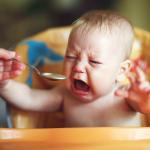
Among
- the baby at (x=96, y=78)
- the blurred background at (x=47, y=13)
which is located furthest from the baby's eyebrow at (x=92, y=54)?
the blurred background at (x=47, y=13)

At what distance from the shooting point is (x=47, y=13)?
216 centimetres

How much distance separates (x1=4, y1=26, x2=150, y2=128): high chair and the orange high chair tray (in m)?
0.24

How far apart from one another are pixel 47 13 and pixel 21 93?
4.54 ft

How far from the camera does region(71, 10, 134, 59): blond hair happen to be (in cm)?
76

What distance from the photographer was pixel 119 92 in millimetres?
733

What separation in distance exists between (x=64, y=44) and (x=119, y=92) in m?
0.36

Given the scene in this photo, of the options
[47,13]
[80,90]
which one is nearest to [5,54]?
[80,90]

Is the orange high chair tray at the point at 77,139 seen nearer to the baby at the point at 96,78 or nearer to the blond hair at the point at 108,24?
the baby at the point at 96,78

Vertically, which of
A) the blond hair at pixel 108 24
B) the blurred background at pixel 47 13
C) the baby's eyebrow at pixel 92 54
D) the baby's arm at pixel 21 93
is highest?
the blond hair at pixel 108 24

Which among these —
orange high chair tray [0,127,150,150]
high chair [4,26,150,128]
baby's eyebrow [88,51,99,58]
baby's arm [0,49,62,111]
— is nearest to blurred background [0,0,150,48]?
high chair [4,26,150,128]

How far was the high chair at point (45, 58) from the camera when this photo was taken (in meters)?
0.88

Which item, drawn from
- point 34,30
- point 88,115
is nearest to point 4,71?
point 88,115

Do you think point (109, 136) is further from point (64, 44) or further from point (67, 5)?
point (67, 5)

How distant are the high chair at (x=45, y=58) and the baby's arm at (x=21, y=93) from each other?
0.11 feet
